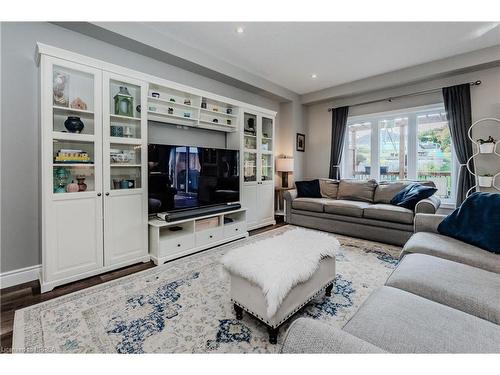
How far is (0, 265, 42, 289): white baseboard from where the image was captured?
2195mm

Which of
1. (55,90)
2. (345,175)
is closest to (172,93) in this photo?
(55,90)

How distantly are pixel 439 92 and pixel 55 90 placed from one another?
207 inches

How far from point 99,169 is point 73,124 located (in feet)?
1.55

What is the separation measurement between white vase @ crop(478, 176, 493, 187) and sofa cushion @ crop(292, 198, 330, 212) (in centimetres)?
212

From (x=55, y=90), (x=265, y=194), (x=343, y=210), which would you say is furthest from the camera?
(x=265, y=194)

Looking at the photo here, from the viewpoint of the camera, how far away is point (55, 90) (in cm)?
220

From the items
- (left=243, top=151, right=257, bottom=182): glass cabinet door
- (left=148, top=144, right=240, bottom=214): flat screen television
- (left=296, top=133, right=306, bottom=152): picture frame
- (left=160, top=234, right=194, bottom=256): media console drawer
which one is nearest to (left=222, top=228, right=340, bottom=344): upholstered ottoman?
(left=160, top=234, right=194, bottom=256): media console drawer

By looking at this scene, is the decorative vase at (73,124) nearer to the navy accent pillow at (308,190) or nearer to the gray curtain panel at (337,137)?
the navy accent pillow at (308,190)

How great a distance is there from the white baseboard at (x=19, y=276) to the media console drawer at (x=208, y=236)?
1.61 metres

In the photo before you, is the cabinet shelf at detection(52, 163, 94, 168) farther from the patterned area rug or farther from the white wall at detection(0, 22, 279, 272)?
the patterned area rug

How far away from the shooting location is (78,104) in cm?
232

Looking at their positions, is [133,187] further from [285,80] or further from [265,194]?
[285,80]

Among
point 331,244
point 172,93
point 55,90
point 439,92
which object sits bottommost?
point 331,244

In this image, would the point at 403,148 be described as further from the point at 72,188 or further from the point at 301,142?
the point at 72,188
